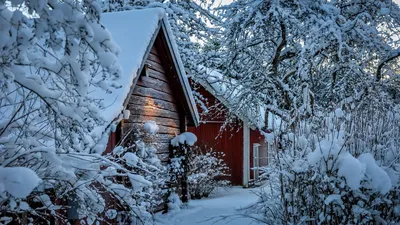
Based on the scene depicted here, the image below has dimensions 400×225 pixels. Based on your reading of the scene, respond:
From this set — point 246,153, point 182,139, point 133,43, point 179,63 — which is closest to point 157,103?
point 179,63

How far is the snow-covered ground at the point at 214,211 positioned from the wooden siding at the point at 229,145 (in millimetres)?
1908

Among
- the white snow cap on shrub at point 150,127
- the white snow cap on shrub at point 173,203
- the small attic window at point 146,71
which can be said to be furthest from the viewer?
the white snow cap on shrub at point 173,203

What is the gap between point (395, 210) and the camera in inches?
191

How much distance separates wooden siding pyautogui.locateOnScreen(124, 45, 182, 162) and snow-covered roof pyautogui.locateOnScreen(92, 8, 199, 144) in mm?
415

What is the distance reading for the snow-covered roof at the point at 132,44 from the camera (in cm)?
731

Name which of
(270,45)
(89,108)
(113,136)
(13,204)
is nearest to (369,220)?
(89,108)

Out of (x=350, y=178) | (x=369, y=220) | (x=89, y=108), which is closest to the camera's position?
(x=89, y=108)

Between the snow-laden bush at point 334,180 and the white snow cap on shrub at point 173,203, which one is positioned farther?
the white snow cap on shrub at point 173,203

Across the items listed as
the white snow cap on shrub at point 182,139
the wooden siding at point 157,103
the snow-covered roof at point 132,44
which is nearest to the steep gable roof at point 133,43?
the snow-covered roof at point 132,44

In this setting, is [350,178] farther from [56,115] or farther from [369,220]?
[56,115]

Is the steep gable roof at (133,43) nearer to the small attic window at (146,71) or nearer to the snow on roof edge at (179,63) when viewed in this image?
the snow on roof edge at (179,63)

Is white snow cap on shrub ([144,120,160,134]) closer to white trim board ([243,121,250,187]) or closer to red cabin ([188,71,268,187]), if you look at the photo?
red cabin ([188,71,268,187])

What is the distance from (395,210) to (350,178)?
96cm

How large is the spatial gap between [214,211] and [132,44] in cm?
473
